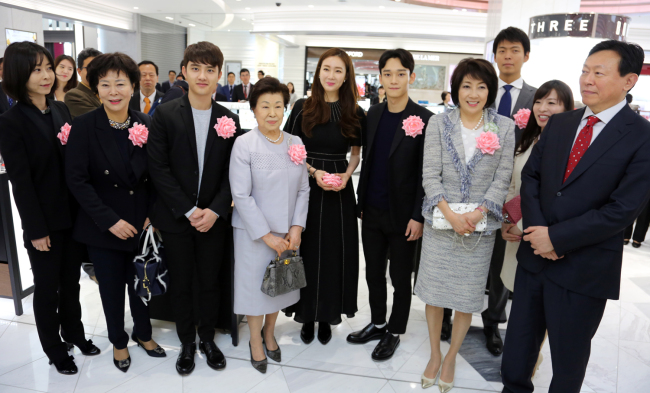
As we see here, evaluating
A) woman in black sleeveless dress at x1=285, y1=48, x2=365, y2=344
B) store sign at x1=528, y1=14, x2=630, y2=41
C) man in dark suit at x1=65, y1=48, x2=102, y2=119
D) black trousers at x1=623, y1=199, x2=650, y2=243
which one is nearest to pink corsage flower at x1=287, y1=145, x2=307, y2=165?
woman in black sleeveless dress at x1=285, y1=48, x2=365, y2=344

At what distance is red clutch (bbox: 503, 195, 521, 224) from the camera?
2.49 m

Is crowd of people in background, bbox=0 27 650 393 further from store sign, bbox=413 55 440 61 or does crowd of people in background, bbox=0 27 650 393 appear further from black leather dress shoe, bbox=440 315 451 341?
store sign, bbox=413 55 440 61

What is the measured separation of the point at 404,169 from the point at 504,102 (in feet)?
3.42

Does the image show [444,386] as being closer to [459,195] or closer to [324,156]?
[459,195]

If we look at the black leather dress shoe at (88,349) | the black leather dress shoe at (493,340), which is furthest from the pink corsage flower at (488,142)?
the black leather dress shoe at (88,349)

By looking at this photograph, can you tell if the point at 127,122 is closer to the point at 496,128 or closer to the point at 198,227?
the point at 198,227

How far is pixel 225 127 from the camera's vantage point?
2521 mm

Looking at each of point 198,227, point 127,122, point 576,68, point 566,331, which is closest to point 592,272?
point 566,331

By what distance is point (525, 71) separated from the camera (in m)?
5.56

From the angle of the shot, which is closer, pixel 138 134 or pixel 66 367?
pixel 138 134

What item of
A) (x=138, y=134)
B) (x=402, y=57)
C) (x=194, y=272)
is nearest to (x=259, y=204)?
(x=194, y=272)

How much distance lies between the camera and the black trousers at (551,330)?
200 cm

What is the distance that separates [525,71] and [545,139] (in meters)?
3.95

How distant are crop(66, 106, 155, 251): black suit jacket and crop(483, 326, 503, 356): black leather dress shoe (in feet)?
7.64
